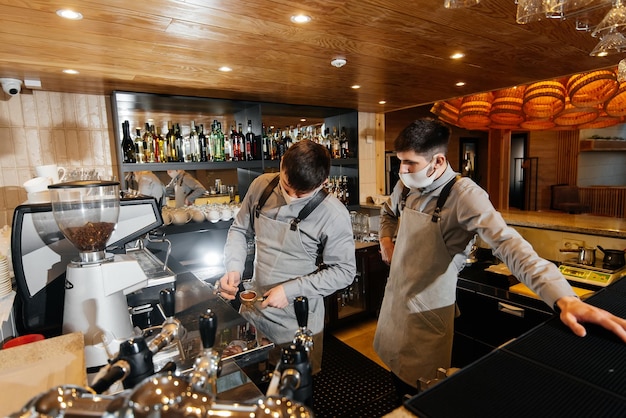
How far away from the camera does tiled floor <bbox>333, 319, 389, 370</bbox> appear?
3385 mm

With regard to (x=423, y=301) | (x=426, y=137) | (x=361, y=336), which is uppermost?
(x=426, y=137)

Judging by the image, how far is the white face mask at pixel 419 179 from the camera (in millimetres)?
1834

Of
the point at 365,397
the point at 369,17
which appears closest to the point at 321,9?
the point at 369,17

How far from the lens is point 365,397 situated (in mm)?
2658

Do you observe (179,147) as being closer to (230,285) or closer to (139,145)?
(139,145)

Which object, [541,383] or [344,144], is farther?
[344,144]

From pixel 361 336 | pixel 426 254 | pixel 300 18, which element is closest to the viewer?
pixel 300 18

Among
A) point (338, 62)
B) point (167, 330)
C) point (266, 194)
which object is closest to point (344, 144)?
point (338, 62)

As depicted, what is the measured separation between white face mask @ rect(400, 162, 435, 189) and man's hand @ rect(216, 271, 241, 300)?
3.50 feet

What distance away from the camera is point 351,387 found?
9.16 ft

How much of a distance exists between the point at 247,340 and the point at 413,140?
3.90 feet

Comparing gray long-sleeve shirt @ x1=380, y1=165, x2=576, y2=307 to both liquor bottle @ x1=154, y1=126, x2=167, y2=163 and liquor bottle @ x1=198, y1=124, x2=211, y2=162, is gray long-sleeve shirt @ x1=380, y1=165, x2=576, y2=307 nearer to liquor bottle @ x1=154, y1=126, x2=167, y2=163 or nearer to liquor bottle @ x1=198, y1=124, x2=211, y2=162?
liquor bottle @ x1=198, y1=124, x2=211, y2=162

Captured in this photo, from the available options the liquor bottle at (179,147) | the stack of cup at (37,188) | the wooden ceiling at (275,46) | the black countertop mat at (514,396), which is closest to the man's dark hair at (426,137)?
the wooden ceiling at (275,46)

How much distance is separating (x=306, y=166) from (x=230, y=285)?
793 millimetres
